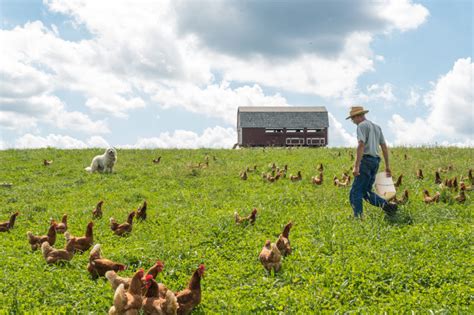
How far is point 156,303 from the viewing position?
5.15 meters

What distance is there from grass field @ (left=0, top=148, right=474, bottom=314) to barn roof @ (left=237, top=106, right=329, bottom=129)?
4174 cm

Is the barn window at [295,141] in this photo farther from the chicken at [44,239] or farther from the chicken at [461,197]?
the chicken at [44,239]

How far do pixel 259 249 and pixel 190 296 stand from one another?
107 inches

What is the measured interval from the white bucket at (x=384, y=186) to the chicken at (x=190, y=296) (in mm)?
6446

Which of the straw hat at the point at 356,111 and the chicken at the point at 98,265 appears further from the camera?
the straw hat at the point at 356,111

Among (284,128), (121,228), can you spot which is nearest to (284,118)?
(284,128)

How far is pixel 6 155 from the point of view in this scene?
24234mm

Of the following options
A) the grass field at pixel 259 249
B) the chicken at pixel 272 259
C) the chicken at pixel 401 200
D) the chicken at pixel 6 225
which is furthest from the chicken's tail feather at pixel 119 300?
the chicken at pixel 401 200

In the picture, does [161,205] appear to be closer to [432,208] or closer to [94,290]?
[94,290]

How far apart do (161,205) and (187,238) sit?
4.07 metres

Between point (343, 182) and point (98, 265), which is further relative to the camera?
point (343, 182)

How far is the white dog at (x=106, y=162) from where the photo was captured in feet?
63.8

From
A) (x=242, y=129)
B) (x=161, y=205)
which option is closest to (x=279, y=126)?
(x=242, y=129)

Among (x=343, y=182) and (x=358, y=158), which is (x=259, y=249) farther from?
(x=343, y=182)
